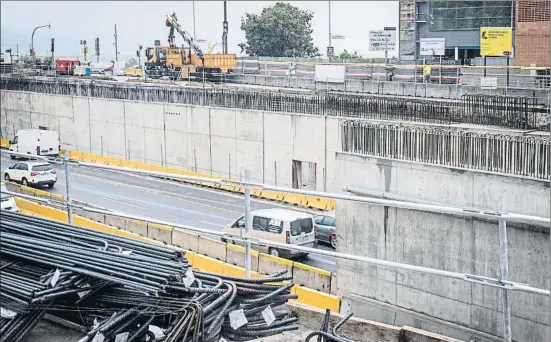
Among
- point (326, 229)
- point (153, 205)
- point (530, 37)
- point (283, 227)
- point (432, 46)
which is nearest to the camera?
point (283, 227)

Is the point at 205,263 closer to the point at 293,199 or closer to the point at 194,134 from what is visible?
the point at 293,199

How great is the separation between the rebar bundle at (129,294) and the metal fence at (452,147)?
4917mm

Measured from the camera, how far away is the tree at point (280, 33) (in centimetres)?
4497

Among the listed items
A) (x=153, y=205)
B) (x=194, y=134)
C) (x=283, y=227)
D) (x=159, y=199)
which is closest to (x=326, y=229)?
(x=283, y=227)

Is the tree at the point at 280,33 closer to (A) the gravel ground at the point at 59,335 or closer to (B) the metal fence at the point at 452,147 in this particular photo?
(B) the metal fence at the point at 452,147

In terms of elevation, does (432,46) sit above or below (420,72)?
above

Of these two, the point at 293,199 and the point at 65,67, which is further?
the point at 65,67

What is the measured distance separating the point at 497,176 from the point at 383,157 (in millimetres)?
1918

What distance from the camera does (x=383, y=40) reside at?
32125 mm

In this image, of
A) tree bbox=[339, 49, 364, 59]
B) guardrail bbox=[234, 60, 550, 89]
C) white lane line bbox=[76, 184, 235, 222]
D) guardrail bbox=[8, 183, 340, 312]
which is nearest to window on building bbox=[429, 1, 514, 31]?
guardrail bbox=[234, 60, 550, 89]

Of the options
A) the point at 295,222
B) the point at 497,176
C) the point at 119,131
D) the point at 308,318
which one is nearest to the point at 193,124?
the point at 119,131

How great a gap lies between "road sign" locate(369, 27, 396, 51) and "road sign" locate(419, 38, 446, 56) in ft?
8.08

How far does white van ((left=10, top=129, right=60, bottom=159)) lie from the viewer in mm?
29031

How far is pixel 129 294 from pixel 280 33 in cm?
4152
